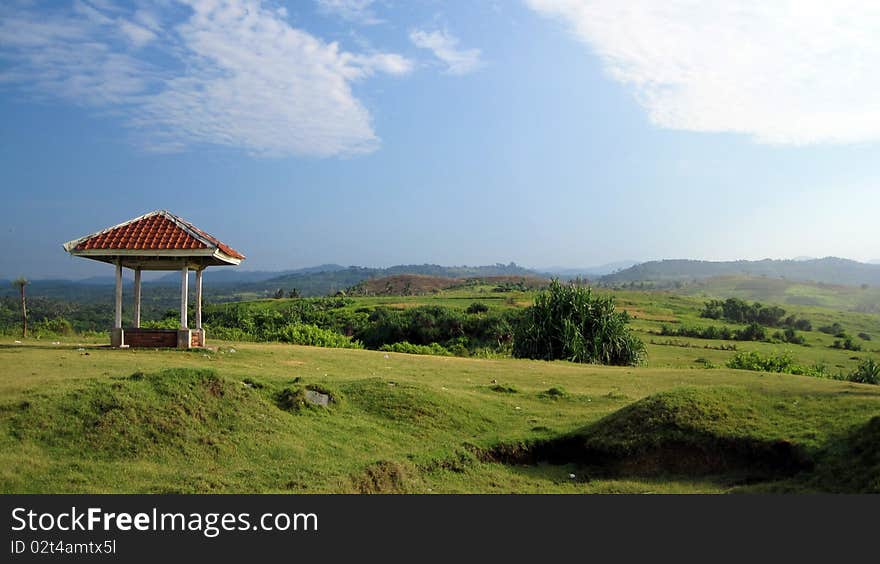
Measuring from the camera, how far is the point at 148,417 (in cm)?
1047

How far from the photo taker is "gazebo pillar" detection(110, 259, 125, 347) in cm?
1980

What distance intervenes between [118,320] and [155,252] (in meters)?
2.56

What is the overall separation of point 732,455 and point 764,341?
43.5 meters

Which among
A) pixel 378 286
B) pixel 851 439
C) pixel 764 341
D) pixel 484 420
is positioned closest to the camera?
pixel 851 439

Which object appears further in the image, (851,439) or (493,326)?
(493,326)

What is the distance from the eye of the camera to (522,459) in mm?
11773

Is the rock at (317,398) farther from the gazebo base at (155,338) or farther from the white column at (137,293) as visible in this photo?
the white column at (137,293)

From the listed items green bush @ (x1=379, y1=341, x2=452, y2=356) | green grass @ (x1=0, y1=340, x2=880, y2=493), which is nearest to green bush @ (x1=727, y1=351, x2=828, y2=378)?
green bush @ (x1=379, y1=341, x2=452, y2=356)

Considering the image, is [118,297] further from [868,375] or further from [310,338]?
[868,375]

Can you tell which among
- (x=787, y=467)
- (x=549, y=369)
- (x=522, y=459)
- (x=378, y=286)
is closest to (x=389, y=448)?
(x=522, y=459)

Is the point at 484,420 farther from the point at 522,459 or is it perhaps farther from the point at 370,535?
the point at 370,535

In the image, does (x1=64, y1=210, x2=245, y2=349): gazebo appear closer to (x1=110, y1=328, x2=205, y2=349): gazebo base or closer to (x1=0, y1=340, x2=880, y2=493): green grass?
(x1=110, y1=328, x2=205, y2=349): gazebo base

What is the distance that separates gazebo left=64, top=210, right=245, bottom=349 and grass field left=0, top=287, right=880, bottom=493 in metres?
4.44

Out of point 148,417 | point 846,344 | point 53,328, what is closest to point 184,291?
point 53,328
